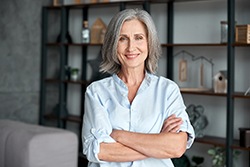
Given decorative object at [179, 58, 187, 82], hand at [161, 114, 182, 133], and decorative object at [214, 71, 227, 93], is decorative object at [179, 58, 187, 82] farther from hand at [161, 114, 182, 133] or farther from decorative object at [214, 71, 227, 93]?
hand at [161, 114, 182, 133]

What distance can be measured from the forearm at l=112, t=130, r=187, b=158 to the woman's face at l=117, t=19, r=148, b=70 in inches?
10.4

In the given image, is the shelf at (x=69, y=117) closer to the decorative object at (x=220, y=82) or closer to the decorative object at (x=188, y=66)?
the decorative object at (x=188, y=66)

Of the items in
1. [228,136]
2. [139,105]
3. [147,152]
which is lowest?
[228,136]

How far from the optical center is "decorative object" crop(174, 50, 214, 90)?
15.6 feet

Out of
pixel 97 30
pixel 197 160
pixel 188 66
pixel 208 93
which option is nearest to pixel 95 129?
pixel 208 93

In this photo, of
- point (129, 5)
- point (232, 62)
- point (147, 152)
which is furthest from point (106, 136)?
point (129, 5)

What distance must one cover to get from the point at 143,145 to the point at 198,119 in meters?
2.89

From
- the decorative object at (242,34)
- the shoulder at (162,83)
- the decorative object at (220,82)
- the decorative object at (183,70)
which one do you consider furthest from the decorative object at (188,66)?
the shoulder at (162,83)

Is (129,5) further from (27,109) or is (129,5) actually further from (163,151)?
(163,151)

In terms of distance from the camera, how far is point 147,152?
5.87ft

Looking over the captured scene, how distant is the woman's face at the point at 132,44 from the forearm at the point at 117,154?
0.31 meters

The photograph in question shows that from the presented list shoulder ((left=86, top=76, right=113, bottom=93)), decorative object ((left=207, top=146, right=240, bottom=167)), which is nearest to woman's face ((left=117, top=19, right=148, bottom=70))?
shoulder ((left=86, top=76, right=113, bottom=93))

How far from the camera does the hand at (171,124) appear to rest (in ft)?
5.95

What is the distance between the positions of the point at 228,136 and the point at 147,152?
2.62 meters
